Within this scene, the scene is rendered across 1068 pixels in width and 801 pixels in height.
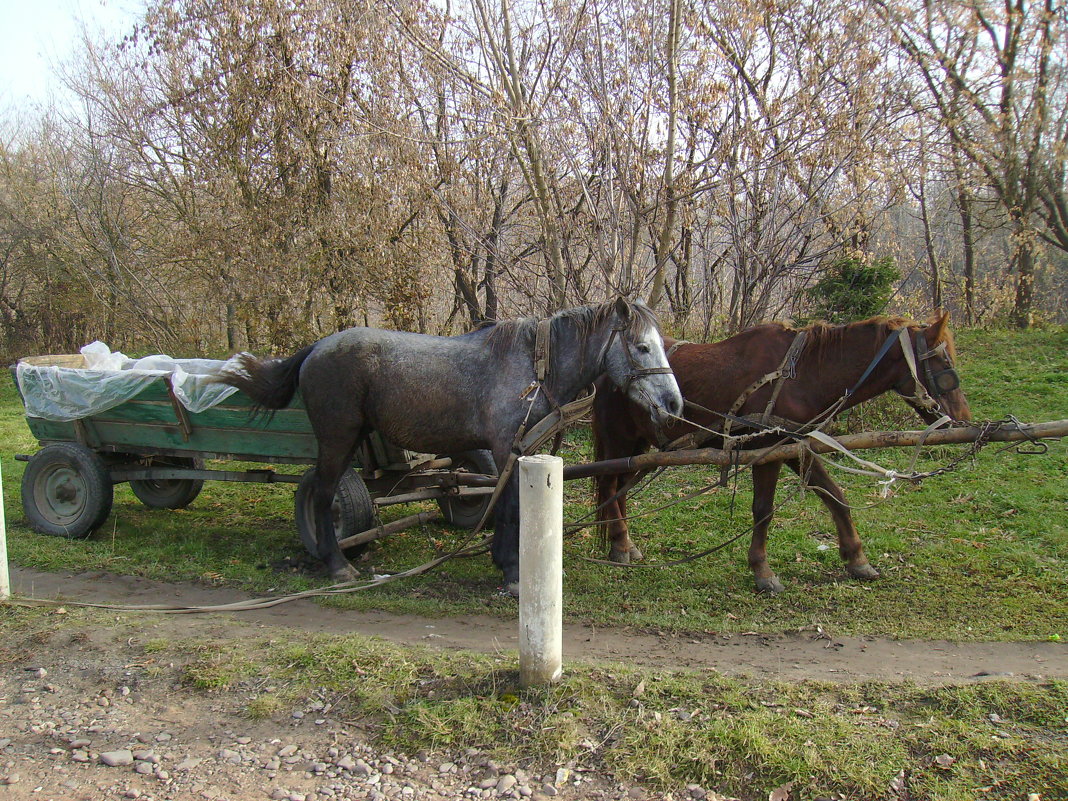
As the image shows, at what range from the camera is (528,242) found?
11.9 m

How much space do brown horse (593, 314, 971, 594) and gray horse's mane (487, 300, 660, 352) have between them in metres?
0.81

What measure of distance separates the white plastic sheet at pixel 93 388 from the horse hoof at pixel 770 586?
4.48 meters

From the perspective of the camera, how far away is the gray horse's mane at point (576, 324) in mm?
5391

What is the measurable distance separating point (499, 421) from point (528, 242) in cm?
683

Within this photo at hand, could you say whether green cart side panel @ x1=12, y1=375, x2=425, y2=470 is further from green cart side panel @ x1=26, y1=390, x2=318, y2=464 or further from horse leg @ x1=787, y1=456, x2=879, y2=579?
horse leg @ x1=787, y1=456, x2=879, y2=579

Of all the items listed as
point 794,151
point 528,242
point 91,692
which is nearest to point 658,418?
point 91,692

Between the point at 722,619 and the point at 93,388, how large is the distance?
550cm

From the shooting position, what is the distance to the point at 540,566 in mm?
3480

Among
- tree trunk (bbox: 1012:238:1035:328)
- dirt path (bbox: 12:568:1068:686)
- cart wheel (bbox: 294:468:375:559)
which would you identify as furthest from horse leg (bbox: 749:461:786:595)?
tree trunk (bbox: 1012:238:1035:328)

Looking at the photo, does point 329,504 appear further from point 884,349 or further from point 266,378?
point 884,349

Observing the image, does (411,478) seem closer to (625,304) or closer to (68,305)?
(625,304)

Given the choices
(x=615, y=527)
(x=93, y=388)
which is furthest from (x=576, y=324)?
(x=93, y=388)

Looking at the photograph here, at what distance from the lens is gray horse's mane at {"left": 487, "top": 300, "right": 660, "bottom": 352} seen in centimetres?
539

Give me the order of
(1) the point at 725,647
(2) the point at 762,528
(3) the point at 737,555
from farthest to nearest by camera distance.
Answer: (3) the point at 737,555, (2) the point at 762,528, (1) the point at 725,647
